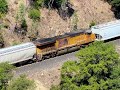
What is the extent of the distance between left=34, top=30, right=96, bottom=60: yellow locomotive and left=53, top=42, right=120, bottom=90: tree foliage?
8668mm

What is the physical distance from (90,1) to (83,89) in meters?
30.0

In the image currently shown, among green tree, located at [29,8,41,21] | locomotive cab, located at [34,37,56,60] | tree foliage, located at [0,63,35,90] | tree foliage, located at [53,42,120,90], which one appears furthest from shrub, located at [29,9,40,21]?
tree foliage, located at [0,63,35,90]

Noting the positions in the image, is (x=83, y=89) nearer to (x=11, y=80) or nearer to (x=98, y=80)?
(x=98, y=80)

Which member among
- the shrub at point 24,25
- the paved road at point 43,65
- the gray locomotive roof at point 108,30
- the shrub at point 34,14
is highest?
the shrub at point 34,14

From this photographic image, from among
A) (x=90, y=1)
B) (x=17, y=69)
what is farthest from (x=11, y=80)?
(x=90, y=1)

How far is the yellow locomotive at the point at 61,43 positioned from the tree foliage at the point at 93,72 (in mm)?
8668

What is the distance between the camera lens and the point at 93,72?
50969 millimetres

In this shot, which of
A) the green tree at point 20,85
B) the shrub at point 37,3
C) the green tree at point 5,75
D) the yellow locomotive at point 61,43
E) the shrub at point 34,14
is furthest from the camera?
the shrub at point 37,3

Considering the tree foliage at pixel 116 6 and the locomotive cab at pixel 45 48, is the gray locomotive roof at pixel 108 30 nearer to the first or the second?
the tree foliage at pixel 116 6

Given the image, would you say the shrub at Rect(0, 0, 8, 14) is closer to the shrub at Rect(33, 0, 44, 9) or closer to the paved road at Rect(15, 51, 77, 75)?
the shrub at Rect(33, 0, 44, 9)

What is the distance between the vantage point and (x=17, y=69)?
2232 inches

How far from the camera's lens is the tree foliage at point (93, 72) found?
50156 millimetres

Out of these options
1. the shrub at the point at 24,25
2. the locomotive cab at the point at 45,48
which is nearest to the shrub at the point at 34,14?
the shrub at the point at 24,25

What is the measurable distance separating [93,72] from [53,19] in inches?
830
